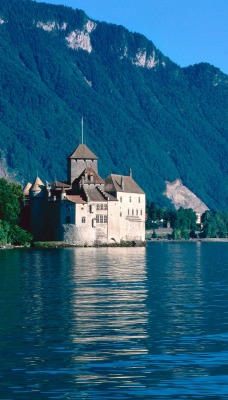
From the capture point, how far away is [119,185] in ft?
483

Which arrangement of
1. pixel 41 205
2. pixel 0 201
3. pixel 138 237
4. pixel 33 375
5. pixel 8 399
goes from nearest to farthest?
pixel 8 399
pixel 33 375
pixel 0 201
pixel 41 205
pixel 138 237

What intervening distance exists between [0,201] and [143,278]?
2697 inches

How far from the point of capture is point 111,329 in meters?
36.8

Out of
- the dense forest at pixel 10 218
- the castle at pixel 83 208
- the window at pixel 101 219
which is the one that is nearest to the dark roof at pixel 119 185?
the castle at pixel 83 208

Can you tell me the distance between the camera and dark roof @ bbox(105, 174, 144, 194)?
14500 cm

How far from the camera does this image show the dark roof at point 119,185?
145000 millimetres

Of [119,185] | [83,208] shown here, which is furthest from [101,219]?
[119,185]

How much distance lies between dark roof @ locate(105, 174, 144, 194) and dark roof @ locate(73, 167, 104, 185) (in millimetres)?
3497

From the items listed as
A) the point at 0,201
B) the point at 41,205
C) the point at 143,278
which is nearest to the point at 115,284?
the point at 143,278

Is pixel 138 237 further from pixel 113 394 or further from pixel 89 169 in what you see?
pixel 113 394

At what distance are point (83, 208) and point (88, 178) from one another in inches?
245

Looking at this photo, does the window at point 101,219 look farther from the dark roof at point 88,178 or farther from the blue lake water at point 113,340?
the blue lake water at point 113,340

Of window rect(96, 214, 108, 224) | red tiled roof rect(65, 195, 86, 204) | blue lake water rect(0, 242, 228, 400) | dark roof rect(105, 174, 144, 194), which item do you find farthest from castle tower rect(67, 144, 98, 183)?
blue lake water rect(0, 242, 228, 400)

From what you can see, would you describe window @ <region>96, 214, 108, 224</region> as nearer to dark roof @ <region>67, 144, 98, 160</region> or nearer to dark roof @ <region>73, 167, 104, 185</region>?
dark roof @ <region>73, 167, 104, 185</region>
